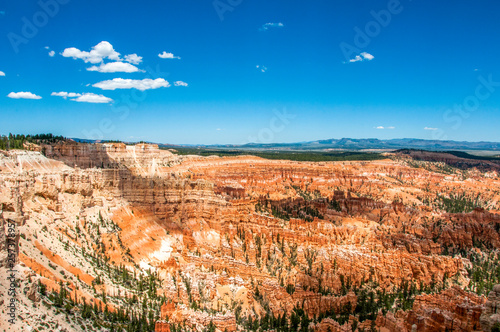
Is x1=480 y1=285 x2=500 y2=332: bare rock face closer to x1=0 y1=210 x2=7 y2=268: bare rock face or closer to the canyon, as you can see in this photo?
the canyon

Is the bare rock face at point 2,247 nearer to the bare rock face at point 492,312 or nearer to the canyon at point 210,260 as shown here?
the canyon at point 210,260

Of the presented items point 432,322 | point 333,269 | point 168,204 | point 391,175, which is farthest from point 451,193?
point 432,322

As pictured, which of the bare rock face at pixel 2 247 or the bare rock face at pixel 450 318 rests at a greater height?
the bare rock face at pixel 2 247

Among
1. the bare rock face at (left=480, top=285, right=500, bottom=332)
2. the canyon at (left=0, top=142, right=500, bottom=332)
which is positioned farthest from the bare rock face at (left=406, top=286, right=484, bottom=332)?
the bare rock face at (left=480, top=285, right=500, bottom=332)

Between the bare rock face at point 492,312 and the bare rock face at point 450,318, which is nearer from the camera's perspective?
the bare rock face at point 492,312

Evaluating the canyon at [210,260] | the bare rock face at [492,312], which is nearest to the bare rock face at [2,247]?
the canyon at [210,260]

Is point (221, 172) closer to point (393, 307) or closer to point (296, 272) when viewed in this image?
point (296, 272)

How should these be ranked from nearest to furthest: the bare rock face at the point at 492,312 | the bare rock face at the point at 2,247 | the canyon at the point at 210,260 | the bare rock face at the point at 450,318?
the bare rock face at the point at 492,312 < the bare rock face at the point at 2,247 < the bare rock face at the point at 450,318 < the canyon at the point at 210,260
